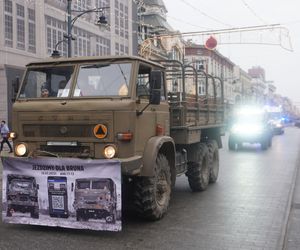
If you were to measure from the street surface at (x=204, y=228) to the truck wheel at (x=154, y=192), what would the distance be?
196 mm

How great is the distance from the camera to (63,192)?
7.25 m

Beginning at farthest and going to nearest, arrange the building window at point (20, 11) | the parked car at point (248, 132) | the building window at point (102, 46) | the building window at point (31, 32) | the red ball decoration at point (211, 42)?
the building window at point (102, 46)
the building window at point (31, 32)
the building window at point (20, 11)
the parked car at point (248, 132)
the red ball decoration at point (211, 42)

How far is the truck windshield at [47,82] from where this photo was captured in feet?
26.1

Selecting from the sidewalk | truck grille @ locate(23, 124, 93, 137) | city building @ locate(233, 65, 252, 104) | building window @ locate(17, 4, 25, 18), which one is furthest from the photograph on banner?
city building @ locate(233, 65, 252, 104)

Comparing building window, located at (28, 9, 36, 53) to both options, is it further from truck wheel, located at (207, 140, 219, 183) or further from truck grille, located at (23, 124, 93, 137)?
truck grille, located at (23, 124, 93, 137)

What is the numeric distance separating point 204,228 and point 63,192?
2231mm

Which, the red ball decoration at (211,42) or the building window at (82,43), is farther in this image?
the building window at (82,43)

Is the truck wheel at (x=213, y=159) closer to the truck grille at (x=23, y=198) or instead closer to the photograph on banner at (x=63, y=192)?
the photograph on banner at (x=63, y=192)

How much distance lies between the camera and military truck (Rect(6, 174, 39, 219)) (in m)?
7.39

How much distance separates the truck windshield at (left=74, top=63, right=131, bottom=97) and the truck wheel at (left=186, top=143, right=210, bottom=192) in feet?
12.6

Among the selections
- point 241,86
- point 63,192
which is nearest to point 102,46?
point 63,192

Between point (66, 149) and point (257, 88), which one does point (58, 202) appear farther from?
point (257, 88)

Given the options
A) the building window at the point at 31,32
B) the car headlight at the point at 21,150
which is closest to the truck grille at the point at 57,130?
the car headlight at the point at 21,150

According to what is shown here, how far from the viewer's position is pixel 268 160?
18.9 m
